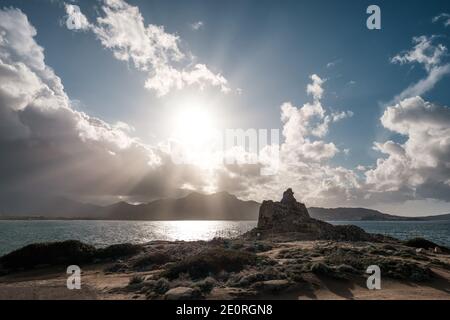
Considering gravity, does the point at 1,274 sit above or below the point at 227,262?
below

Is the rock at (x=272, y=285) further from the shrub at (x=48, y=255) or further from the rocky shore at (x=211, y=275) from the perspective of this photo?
the shrub at (x=48, y=255)

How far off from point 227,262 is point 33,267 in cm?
1809

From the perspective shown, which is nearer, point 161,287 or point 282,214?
point 161,287

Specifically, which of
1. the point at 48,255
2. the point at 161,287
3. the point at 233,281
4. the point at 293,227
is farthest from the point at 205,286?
the point at 293,227

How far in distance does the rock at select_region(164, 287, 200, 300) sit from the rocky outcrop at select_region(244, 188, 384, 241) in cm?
3436

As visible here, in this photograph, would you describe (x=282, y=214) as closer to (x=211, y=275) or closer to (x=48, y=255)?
(x=48, y=255)

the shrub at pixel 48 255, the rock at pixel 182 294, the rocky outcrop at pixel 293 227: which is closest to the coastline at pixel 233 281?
the rock at pixel 182 294

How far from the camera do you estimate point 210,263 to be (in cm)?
2114

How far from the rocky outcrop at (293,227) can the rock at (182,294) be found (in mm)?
34364

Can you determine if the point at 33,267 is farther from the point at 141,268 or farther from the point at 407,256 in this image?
the point at 407,256

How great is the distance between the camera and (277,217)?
60.7m

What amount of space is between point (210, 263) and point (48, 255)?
56.6 ft
